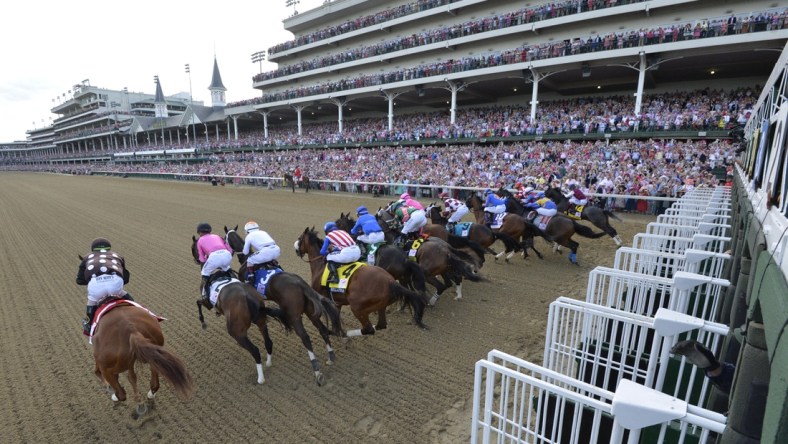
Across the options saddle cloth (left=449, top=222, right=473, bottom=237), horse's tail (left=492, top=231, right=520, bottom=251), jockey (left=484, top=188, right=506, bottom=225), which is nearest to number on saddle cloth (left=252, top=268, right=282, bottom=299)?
saddle cloth (left=449, top=222, right=473, bottom=237)

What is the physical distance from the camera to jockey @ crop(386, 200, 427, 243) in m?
6.64

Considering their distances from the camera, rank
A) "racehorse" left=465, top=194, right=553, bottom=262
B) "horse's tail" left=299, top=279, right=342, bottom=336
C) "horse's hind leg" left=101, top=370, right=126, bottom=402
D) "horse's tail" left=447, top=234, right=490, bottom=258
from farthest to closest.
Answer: "racehorse" left=465, top=194, right=553, bottom=262 < "horse's tail" left=447, top=234, right=490, bottom=258 < "horse's tail" left=299, top=279, right=342, bottom=336 < "horse's hind leg" left=101, top=370, right=126, bottom=402

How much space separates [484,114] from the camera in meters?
26.7

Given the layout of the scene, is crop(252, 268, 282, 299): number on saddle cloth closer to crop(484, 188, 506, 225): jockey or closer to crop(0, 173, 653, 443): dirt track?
crop(0, 173, 653, 443): dirt track

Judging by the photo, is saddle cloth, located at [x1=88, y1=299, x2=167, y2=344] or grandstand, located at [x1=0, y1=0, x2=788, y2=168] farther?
grandstand, located at [x1=0, y1=0, x2=788, y2=168]

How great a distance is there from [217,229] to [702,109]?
1983 cm

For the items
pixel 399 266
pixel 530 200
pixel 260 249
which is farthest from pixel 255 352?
pixel 530 200

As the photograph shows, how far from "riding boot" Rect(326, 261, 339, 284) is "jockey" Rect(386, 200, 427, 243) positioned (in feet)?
6.59

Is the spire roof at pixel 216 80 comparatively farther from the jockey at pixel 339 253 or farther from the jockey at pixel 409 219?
the jockey at pixel 339 253

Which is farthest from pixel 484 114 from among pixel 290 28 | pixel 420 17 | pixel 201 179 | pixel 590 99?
pixel 290 28

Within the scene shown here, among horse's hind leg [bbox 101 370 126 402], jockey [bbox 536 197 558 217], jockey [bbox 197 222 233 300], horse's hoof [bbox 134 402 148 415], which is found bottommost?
horse's hoof [bbox 134 402 148 415]

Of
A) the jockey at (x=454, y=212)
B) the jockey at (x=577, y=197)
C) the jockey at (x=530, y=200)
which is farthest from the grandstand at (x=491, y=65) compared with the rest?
the jockey at (x=454, y=212)

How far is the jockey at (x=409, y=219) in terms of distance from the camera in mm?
6637

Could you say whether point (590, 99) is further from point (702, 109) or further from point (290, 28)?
point (290, 28)
